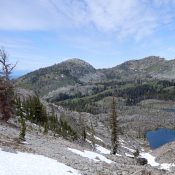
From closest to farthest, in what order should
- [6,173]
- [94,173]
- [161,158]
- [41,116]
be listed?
[6,173]
[94,173]
[161,158]
[41,116]

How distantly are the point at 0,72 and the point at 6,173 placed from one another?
35163 mm

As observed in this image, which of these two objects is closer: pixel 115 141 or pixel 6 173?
pixel 6 173

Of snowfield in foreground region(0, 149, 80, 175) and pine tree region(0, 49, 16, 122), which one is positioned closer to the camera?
snowfield in foreground region(0, 149, 80, 175)

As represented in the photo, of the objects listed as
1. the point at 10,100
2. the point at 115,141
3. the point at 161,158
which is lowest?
the point at 161,158

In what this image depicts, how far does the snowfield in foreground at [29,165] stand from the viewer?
28.0 m

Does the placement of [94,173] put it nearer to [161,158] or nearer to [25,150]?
[25,150]

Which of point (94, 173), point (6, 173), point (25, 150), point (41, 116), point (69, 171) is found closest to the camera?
point (6, 173)

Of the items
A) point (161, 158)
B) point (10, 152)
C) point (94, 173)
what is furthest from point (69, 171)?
point (161, 158)

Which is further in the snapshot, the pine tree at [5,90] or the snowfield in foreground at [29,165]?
the pine tree at [5,90]

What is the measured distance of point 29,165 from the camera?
1220 inches

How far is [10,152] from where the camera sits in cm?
3456

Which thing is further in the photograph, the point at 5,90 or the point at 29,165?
the point at 5,90

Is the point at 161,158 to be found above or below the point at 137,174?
below

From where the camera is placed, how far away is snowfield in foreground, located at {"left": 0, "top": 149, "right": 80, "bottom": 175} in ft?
91.9
